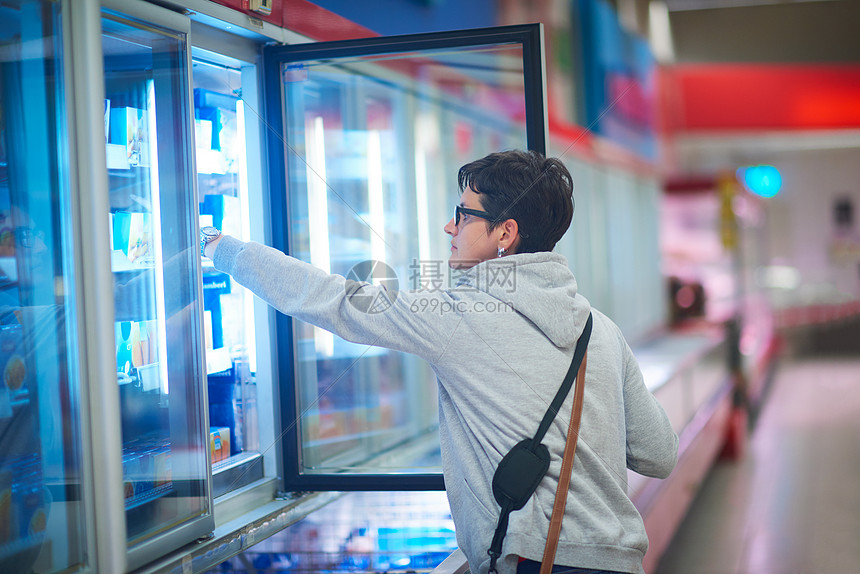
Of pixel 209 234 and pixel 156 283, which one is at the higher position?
pixel 209 234

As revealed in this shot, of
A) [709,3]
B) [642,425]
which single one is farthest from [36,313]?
[709,3]

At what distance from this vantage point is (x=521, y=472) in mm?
1507

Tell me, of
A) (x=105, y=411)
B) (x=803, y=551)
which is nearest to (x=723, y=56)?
(x=803, y=551)

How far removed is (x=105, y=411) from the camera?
1.79 meters

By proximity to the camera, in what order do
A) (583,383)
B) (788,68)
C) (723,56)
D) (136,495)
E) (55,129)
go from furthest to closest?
(723,56), (788,68), (136,495), (55,129), (583,383)

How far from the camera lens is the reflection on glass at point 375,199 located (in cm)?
257

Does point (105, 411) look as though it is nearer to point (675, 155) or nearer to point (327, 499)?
point (327, 499)

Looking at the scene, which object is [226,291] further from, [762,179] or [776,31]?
[762,179]

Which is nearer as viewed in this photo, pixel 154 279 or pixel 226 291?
pixel 154 279

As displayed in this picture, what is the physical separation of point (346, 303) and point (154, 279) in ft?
2.23

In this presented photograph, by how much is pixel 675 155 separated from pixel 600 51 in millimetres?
Result: 5300

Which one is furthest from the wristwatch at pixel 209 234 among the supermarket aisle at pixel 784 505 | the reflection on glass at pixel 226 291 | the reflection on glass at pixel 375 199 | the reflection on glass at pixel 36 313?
the supermarket aisle at pixel 784 505

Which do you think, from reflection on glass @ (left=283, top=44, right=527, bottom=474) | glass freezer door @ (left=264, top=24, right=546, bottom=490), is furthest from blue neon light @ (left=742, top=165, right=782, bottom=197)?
glass freezer door @ (left=264, top=24, right=546, bottom=490)

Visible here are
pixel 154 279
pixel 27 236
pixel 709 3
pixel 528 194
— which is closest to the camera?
pixel 528 194
